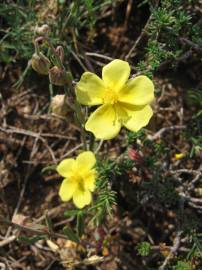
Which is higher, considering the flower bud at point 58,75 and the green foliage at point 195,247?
the flower bud at point 58,75

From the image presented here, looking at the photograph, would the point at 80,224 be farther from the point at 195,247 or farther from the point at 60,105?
the point at 60,105

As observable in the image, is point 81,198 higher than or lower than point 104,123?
lower

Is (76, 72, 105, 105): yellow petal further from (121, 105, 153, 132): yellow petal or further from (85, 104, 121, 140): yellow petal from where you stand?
(121, 105, 153, 132): yellow petal

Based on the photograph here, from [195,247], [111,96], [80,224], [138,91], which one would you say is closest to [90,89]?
[111,96]

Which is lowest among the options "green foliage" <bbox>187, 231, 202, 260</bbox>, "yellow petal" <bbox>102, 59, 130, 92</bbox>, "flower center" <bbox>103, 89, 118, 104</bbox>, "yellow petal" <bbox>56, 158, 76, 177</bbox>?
"green foliage" <bbox>187, 231, 202, 260</bbox>

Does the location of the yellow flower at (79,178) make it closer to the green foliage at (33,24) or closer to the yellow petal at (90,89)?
the yellow petal at (90,89)

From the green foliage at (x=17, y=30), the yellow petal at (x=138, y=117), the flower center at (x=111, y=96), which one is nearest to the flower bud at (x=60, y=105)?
the flower center at (x=111, y=96)

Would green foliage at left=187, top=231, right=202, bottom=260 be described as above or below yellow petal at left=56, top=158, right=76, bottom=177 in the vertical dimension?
below

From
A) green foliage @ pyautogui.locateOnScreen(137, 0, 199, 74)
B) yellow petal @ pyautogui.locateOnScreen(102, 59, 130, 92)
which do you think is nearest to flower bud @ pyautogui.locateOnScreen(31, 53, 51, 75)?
yellow petal @ pyautogui.locateOnScreen(102, 59, 130, 92)
